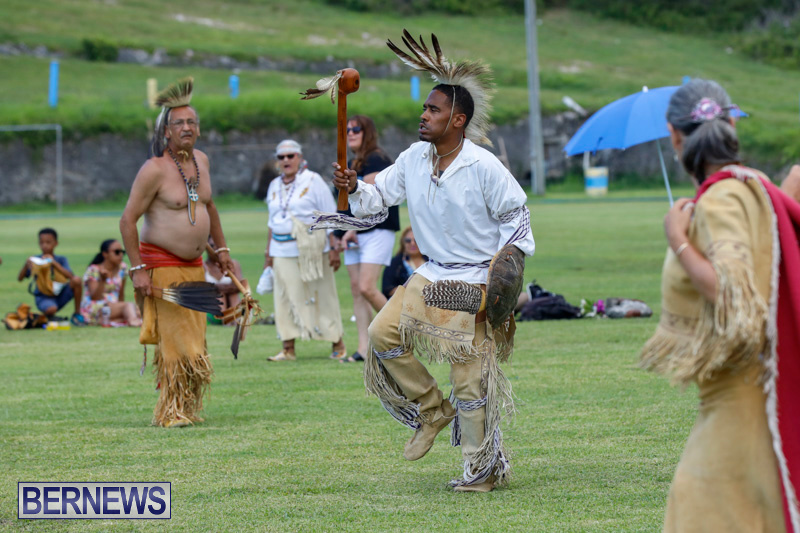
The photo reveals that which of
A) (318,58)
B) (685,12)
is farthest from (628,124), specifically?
(685,12)

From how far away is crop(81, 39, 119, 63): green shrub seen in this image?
53344mm

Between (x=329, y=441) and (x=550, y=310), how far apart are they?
6.43m

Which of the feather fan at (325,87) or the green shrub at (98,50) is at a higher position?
the green shrub at (98,50)

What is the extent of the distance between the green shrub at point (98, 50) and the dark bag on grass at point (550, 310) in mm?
44232

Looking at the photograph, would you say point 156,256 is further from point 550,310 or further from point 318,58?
point 318,58

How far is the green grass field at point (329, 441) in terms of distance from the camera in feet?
17.3

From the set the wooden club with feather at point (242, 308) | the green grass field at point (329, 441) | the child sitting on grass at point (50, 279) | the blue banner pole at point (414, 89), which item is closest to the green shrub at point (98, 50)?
the blue banner pole at point (414, 89)

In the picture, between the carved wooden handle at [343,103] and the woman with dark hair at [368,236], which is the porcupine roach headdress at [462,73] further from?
the woman with dark hair at [368,236]

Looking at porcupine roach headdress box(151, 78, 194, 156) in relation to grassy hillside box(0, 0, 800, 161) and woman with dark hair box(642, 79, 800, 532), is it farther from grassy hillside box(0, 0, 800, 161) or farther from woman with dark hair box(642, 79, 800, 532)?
grassy hillside box(0, 0, 800, 161)

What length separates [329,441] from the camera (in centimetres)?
693

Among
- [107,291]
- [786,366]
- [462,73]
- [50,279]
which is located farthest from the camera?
[50,279]

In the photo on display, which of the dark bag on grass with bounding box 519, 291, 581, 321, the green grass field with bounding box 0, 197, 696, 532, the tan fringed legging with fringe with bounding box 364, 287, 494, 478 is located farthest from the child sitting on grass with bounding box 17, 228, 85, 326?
the tan fringed legging with fringe with bounding box 364, 287, 494, 478

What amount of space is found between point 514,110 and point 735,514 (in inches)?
1764

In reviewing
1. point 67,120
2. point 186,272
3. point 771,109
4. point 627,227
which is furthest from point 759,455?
point 771,109
